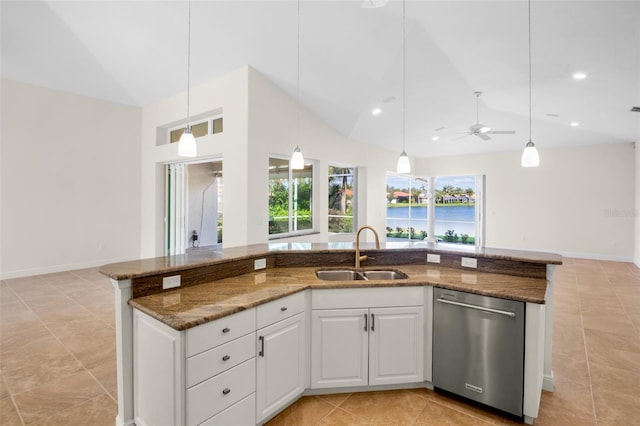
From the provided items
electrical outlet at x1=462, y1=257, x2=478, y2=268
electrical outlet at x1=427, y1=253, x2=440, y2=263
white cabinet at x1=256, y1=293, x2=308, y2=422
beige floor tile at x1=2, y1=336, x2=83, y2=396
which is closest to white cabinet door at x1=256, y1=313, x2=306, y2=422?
white cabinet at x1=256, y1=293, x2=308, y2=422

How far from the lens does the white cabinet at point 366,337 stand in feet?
7.10

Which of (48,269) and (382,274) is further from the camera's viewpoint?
(48,269)

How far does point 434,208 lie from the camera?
384 inches

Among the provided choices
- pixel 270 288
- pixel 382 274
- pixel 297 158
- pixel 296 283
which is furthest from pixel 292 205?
pixel 270 288

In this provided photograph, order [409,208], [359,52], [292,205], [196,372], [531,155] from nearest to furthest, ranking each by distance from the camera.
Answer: [196,372], [531,155], [359,52], [292,205], [409,208]

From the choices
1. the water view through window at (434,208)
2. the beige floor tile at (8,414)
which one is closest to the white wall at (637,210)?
the water view through window at (434,208)

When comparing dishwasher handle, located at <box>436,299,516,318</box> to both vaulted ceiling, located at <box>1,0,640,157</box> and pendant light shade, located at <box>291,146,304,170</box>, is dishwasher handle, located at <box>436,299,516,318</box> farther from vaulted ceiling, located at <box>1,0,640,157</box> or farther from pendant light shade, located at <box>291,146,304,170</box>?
vaulted ceiling, located at <box>1,0,640,157</box>

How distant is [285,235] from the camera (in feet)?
18.1

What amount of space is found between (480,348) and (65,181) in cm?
677

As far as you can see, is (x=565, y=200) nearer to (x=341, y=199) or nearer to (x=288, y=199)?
(x=341, y=199)

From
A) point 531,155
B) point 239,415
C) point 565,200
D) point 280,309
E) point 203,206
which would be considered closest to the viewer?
point 239,415

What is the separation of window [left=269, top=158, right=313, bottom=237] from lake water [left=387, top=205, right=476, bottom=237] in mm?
3667

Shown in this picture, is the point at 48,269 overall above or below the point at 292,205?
below

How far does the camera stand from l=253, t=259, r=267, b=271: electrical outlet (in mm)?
2559
